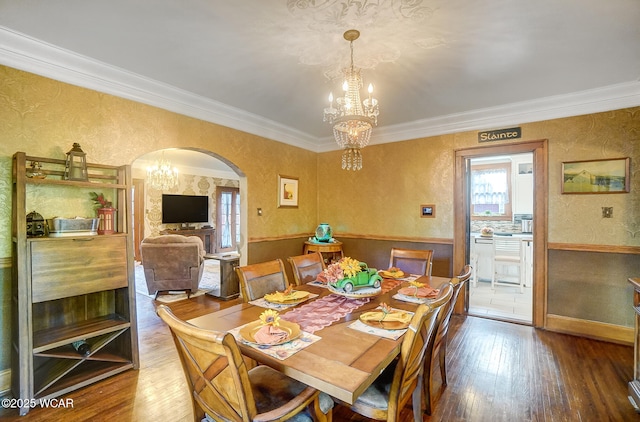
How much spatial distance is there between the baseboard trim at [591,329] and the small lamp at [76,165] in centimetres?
487

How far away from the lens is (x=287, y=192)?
4492 mm

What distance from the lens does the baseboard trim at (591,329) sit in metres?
2.99

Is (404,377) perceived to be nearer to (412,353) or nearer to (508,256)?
(412,353)

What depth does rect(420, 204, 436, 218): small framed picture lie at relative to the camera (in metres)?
4.02

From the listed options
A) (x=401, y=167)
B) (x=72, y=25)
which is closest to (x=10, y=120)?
(x=72, y=25)

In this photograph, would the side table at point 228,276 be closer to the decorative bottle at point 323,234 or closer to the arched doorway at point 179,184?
the decorative bottle at point 323,234

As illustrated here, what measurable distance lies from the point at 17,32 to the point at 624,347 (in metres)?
5.82

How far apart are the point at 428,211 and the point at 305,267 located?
216cm

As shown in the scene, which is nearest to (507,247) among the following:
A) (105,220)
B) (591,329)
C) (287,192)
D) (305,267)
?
(591,329)

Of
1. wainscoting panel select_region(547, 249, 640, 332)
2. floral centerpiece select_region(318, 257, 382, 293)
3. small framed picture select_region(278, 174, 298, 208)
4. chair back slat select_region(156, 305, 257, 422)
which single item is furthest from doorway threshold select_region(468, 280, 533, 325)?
chair back slat select_region(156, 305, 257, 422)

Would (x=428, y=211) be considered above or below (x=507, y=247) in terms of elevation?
above

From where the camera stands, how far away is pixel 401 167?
4273 millimetres

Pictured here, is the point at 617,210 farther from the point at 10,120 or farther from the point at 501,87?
the point at 10,120

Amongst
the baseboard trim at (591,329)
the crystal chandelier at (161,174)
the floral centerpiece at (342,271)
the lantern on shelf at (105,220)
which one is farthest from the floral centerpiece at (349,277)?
the crystal chandelier at (161,174)
